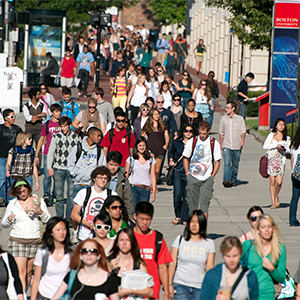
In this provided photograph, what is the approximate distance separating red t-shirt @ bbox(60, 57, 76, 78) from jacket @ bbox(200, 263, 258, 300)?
20241mm

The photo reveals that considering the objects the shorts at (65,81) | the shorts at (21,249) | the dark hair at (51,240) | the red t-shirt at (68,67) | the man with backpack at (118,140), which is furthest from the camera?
the shorts at (65,81)

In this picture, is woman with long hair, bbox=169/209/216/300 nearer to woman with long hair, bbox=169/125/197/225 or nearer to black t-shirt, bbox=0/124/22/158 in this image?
woman with long hair, bbox=169/125/197/225

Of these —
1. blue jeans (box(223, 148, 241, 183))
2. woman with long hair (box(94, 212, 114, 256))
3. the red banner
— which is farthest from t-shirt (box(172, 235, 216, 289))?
the red banner

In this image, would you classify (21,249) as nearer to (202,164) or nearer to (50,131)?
(202,164)

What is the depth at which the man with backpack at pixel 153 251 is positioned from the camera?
20.9 feet

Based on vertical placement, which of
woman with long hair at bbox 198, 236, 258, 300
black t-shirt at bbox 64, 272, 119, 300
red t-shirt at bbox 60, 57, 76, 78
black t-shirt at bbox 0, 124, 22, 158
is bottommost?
black t-shirt at bbox 64, 272, 119, 300

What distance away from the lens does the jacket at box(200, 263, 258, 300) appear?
5.44 meters

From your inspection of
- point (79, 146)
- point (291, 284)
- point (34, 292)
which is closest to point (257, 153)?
point (79, 146)

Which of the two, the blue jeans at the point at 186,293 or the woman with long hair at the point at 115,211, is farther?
the woman with long hair at the point at 115,211

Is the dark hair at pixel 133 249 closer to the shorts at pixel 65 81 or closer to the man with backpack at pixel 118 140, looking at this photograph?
the man with backpack at pixel 118 140

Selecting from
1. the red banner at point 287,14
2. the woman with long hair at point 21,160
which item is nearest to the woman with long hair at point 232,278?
the woman with long hair at point 21,160

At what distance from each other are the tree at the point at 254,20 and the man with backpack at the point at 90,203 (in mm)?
15773

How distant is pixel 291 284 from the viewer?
717 cm

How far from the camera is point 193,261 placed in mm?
6449
